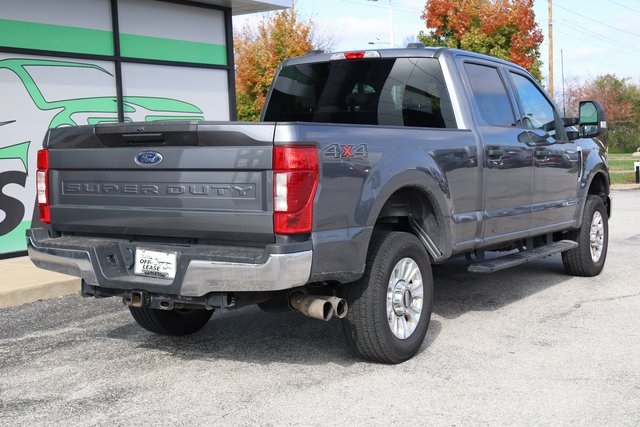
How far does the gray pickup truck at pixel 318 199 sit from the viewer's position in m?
4.24

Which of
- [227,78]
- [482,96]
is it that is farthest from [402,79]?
[227,78]

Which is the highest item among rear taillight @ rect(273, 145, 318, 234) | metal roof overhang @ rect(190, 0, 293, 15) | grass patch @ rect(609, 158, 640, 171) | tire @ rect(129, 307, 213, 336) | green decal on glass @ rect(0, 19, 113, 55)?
metal roof overhang @ rect(190, 0, 293, 15)

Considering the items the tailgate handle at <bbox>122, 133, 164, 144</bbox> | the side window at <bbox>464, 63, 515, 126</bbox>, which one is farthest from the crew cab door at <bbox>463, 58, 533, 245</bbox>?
the tailgate handle at <bbox>122, 133, 164, 144</bbox>

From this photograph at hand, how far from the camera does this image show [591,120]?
7.57 metres

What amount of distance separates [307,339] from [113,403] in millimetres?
1662

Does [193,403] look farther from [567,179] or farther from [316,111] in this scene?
[567,179]

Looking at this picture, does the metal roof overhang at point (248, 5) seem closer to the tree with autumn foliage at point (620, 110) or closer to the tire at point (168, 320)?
the tire at point (168, 320)

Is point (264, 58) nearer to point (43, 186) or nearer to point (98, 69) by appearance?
point (98, 69)

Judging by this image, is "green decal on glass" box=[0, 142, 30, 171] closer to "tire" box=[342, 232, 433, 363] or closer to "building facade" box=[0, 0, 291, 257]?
"building facade" box=[0, 0, 291, 257]

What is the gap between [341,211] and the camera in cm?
443

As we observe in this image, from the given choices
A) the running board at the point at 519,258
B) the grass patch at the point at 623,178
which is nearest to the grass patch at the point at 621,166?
the grass patch at the point at 623,178

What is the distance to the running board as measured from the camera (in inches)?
230

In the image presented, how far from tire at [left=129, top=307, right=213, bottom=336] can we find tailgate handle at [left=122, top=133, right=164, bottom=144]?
1.41 meters

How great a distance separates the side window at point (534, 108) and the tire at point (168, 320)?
10.5ft
